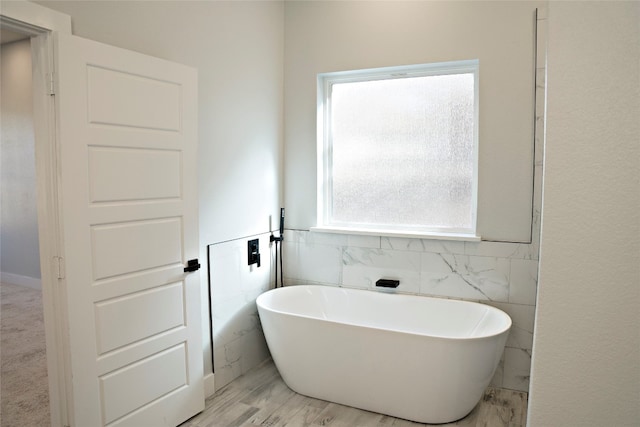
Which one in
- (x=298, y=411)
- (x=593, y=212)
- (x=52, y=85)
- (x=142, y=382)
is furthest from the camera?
(x=298, y=411)

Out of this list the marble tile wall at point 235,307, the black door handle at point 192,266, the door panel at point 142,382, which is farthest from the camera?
the marble tile wall at point 235,307

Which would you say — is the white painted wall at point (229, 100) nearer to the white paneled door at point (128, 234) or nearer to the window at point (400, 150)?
the white paneled door at point (128, 234)

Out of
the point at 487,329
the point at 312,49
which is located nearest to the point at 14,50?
the point at 312,49

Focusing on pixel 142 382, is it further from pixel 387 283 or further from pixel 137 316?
pixel 387 283

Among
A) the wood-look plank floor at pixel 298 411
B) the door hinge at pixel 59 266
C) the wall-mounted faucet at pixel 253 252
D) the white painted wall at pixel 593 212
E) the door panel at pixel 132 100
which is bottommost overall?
the wood-look plank floor at pixel 298 411

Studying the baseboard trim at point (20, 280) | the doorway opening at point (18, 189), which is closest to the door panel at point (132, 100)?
the doorway opening at point (18, 189)

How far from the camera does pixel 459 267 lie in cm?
326

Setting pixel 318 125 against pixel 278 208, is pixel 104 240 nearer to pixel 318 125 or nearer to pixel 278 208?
pixel 278 208

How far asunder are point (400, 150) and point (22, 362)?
3.41 metres

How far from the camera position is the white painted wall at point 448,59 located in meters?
3.04

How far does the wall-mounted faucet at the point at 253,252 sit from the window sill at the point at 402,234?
1.71 ft

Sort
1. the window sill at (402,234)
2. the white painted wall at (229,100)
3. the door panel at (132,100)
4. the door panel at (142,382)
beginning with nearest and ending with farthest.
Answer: the door panel at (132,100), the door panel at (142,382), the white painted wall at (229,100), the window sill at (402,234)

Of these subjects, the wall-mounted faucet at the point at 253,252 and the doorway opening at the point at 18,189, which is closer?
the wall-mounted faucet at the point at 253,252

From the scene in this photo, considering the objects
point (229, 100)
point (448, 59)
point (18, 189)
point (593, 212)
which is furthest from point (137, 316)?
point (18, 189)
